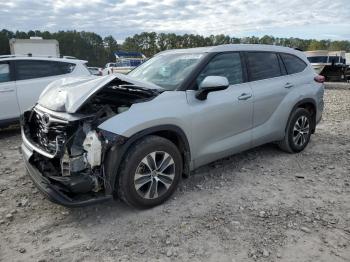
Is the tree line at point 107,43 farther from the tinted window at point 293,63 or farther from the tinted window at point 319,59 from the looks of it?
the tinted window at point 293,63

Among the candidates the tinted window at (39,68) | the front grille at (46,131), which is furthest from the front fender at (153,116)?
the tinted window at (39,68)

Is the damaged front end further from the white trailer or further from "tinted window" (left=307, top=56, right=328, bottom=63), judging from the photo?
the white trailer

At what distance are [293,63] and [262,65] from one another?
0.87m

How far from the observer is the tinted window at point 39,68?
7.56m

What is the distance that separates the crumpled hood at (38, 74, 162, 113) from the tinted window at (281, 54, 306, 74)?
2551 millimetres

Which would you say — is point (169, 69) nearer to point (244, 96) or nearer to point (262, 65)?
point (244, 96)

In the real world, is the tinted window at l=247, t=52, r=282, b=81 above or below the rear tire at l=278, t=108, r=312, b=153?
above

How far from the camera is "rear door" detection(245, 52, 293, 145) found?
4.96 m

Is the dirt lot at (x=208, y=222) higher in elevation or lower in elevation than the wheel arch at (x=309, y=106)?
lower

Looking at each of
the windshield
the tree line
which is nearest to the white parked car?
the windshield

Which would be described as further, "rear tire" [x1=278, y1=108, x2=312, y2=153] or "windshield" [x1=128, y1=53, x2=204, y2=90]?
"rear tire" [x1=278, y1=108, x2=312, y2=153]

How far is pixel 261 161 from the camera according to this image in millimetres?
5512

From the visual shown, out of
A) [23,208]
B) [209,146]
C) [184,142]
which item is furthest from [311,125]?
[23,208]

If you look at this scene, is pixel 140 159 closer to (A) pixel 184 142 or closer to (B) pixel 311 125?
(A) pixel 184 142
